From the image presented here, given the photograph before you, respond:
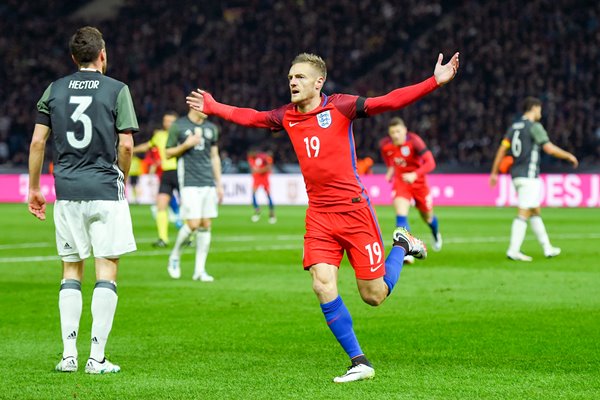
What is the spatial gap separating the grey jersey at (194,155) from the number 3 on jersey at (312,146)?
672 cm

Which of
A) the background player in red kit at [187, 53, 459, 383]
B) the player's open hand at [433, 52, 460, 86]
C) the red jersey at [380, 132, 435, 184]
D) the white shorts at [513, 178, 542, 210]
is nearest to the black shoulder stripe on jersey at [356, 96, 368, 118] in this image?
the background player in red kit at [187, 53, 459, 383]

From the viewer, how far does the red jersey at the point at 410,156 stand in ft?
53.7

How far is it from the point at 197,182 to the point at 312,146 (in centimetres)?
678


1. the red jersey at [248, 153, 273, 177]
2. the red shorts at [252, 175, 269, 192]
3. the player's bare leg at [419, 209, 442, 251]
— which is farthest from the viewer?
the red jersey at [248, 153, 273, 177]

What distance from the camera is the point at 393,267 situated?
304 inches

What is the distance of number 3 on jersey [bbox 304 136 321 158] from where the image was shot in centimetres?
719

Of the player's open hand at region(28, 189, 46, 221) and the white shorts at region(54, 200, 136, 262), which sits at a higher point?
the player's open hand at region(28, 189, 46, 221)

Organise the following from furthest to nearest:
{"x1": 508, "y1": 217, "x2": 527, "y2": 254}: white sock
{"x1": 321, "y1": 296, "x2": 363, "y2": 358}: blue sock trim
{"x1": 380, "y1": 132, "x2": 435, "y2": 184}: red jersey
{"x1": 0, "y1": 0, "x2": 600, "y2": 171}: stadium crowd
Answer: {"x1": 0, "y1": 0, "x2": 600, "y2": 171}: stadium crowd < {"x1": 380, "y1": 132, "x2": 435, "y2": 184}: red jersey < {"x1": 508, "y1": 217, "x2": 527, "y2": 254}: white sock < {"x1": 321, "y1": 296, "x2": 363, "y2": 358}: blue sock trim

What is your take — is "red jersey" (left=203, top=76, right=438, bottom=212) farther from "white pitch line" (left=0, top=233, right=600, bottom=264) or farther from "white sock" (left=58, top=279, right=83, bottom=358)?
"white pitch line" (left=0, top=233, right=600, bottom=264)

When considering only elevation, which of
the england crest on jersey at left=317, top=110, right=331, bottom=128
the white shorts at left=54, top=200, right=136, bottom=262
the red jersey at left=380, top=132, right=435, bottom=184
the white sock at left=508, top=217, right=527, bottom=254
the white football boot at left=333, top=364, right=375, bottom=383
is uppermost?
the england crest on jersey at left=317, top=110, right=331, bottom=128

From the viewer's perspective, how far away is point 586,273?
1395cm

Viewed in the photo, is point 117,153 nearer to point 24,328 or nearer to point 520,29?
point 24,328

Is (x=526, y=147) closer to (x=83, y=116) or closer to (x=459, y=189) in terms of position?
(x=83, y=116)

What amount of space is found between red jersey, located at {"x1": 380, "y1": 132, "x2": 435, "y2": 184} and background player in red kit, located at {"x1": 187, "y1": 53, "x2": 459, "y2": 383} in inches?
352
